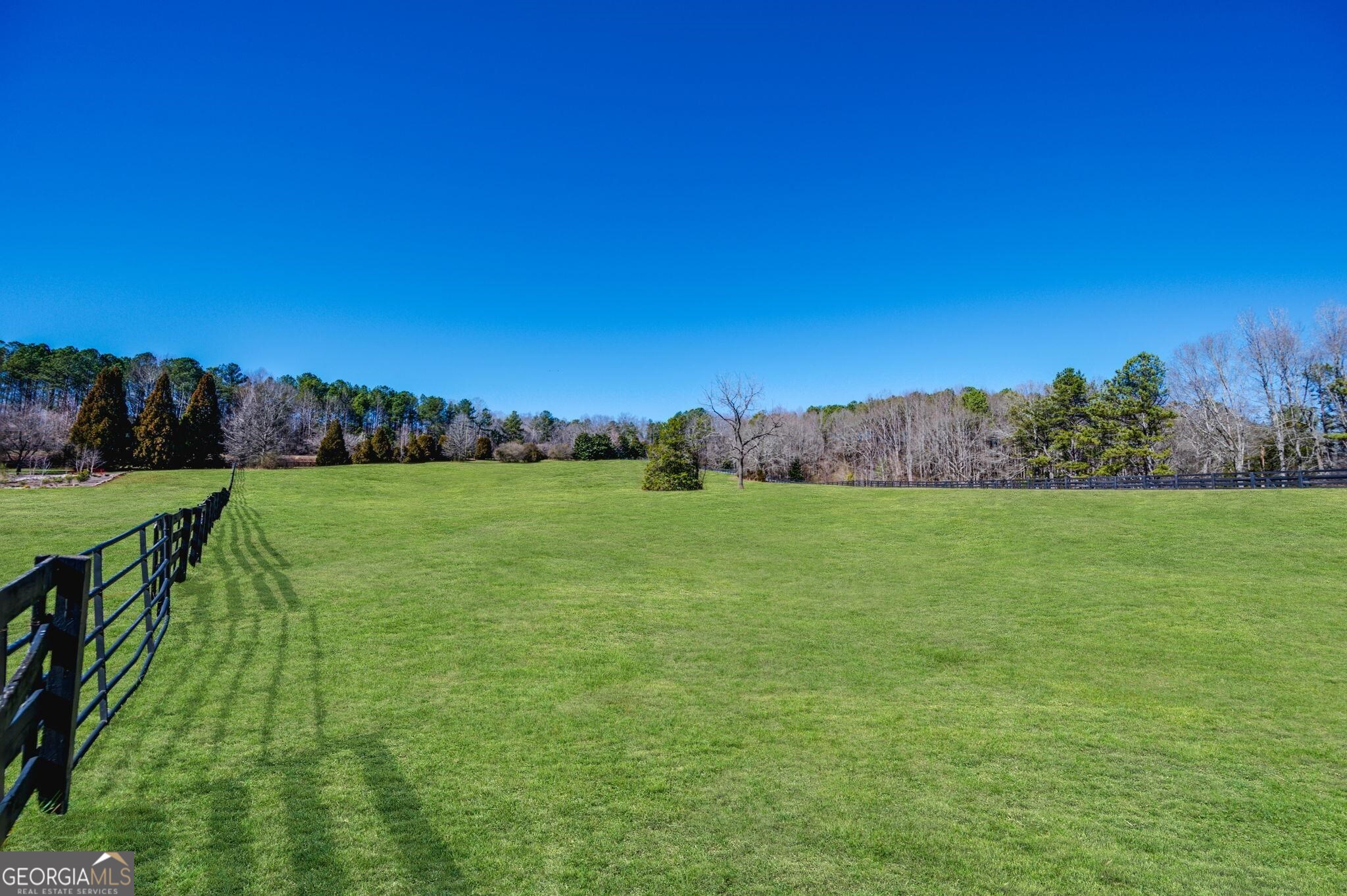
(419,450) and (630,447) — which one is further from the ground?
(630,447)

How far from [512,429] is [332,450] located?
37.9 meters

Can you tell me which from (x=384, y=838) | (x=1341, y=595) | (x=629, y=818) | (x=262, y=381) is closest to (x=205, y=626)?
(x=384, y=838)

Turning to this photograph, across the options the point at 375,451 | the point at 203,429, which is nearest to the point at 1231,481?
the point at 375,451

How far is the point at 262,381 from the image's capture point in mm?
95250

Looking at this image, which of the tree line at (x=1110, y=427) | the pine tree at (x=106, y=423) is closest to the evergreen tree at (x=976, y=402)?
the tree line at (x=1110, y=427)

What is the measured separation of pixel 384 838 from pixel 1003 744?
5.51 m

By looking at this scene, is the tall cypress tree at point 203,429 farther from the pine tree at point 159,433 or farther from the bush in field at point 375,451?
the bush in field at point 375,451

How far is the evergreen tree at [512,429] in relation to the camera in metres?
99.6

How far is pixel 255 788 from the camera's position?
4418 mm

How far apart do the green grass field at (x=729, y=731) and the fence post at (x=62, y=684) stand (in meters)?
0.23

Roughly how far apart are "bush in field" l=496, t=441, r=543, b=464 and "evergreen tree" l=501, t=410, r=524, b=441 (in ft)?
44.2

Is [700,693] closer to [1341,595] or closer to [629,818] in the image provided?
[629,818]

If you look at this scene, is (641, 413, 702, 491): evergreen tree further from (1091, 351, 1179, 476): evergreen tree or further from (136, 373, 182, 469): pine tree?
(136, 373, 182, 469): pine tree

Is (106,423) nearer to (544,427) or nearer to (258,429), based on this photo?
(258,429)
